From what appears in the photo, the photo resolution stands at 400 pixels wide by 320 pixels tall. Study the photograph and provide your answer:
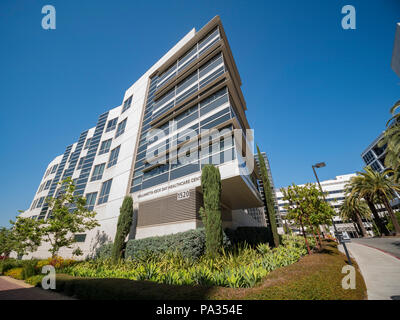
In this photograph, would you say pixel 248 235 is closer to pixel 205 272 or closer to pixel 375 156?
pixel 205 272

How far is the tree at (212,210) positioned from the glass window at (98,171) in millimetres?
18770

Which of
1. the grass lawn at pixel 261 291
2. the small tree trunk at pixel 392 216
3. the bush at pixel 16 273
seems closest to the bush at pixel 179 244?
the grass lawn at pixel 261 291

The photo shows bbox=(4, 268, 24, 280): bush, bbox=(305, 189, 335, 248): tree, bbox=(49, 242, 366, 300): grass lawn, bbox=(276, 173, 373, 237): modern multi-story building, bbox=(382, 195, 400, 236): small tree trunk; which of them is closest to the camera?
bbox=(49, 242, 366, 300): grass lawn

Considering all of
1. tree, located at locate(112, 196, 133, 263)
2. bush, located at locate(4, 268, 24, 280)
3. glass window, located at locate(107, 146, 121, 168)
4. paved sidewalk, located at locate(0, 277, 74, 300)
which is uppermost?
glass window, located at locate(107, 146, 121, 168)

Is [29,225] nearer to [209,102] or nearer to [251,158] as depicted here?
[209,102]

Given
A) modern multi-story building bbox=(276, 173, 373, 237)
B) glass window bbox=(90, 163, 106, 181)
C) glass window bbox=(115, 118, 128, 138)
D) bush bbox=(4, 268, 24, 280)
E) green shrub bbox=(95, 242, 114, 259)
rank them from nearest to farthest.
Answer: bush bbox=(4, 268, 24, 280)
green shrub bbox=(95, 242, 114, 259)
glass window bbox=(90, 163, 106, 181)
glass window bbox=(115, 118, 128, 138)
modern multi-story building bbox=(276, 173, 373, 237)

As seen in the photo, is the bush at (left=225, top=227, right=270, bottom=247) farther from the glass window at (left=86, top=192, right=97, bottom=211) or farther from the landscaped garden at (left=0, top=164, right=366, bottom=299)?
the glass window at (left=86, top=192, right=97, bottom=211)

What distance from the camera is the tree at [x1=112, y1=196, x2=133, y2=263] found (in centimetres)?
1337

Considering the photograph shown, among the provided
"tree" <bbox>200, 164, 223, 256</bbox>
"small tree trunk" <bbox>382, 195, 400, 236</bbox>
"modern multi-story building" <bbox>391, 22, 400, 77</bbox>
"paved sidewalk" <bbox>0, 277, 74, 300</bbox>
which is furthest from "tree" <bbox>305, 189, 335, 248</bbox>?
"small tree trunk" <bbox>382, 195, 400, 236</bbox>

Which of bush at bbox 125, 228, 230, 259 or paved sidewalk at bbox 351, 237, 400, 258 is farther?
paved sidewalk at bbox 351, 237, 400, 258

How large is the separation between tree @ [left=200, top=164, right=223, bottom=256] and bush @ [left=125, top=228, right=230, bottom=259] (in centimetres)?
82

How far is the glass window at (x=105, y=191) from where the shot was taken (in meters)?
20.3

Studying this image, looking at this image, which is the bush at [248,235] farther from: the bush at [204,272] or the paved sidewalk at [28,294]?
the paved sidewalk at [28,294]

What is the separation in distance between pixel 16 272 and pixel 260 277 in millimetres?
18421
